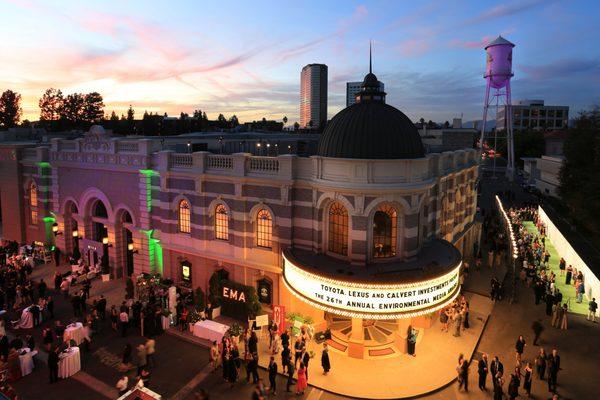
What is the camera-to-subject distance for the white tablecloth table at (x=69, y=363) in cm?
1956

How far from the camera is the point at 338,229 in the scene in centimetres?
2305

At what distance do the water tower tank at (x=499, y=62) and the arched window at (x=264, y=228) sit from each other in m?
61.0

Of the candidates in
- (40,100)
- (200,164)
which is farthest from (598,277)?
(40,100)

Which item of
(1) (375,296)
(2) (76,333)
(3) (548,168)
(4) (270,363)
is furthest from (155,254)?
(3) (548,168)

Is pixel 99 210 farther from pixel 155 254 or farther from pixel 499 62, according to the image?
pixel 499 62

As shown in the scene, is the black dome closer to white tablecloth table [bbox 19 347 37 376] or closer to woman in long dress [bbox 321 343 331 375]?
woman in long dress [bbox 321 343 331 375]

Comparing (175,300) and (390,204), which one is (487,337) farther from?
(175,300)

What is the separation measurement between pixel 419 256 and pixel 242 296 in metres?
10.4

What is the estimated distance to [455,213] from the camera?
33.8m

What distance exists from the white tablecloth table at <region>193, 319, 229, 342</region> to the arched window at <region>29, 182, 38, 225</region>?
2398 cm

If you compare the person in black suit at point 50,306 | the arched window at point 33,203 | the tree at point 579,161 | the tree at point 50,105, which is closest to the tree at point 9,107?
the tree at point 50,105

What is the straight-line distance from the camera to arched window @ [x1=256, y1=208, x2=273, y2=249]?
2495 cm

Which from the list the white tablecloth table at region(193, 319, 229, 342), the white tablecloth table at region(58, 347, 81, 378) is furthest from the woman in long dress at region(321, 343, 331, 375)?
the white tablecloth table at region(58, 347, 81, 378)

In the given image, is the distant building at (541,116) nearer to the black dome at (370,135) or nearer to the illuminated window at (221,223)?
the black dome at (370,135)
